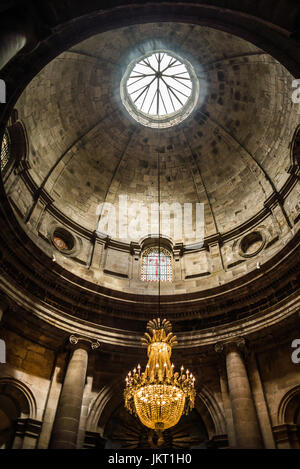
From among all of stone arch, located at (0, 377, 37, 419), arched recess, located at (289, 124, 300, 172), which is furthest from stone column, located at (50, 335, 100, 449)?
arched recess, located at (289, 124, 300, 172)

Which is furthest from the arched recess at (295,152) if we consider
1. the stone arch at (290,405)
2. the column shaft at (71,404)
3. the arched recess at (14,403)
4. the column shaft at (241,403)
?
the arched recess at (14,403)

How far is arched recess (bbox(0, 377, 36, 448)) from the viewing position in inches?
453

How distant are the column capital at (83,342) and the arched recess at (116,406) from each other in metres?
1.54

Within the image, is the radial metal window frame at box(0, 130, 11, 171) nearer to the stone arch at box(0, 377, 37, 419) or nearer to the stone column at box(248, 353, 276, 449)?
the stone arch at box(0, 377, 37, 419)

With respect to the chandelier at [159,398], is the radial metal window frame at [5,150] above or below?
above

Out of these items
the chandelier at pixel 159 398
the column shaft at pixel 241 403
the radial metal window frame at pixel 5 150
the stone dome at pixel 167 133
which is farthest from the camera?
the stone dome at pixel 167 133

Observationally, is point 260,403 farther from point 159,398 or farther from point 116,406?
point 116,406

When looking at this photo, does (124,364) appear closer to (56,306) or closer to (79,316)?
(79,316)

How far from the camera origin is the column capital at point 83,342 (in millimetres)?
12703

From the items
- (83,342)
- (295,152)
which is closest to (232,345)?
(83,342)

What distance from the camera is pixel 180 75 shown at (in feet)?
67.1

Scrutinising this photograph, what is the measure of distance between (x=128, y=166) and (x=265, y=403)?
13314 mm

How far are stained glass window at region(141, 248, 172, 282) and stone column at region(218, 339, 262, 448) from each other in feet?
15.8

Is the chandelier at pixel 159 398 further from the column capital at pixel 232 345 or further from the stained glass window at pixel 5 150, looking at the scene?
the stained glass window at pixel 5 150
